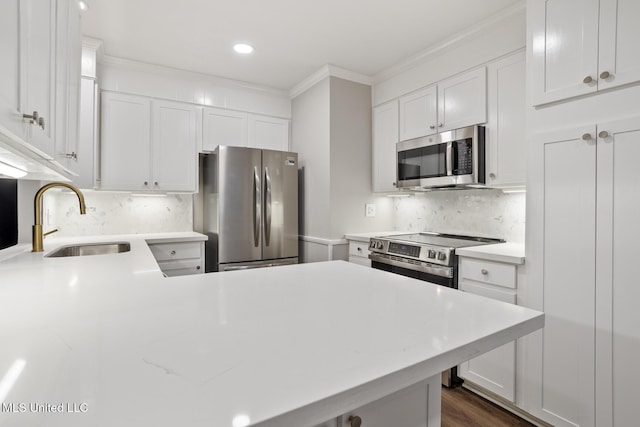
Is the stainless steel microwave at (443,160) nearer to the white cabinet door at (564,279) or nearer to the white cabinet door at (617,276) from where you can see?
the white cabinet door at (564,279)

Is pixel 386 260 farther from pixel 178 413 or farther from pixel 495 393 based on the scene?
pixel 178 413

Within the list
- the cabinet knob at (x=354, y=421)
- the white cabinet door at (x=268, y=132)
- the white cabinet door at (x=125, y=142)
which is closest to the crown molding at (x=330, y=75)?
the white cabinet door at (x=268, y=132)

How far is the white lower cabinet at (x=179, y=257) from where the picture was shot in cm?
287

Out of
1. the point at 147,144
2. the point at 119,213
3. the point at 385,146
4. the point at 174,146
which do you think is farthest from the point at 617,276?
the point at 119,213

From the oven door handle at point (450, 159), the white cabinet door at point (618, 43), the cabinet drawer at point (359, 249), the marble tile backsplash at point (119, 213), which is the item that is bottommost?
the cabinet drawer at point (359, 249)

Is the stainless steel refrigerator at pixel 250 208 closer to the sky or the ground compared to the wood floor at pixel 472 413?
closer to the sky

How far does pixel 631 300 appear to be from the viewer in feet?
4.85

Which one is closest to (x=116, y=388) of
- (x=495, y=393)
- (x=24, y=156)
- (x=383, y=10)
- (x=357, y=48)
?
(x=24, y=156)

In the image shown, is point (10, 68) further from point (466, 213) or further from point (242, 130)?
point (466, 213)

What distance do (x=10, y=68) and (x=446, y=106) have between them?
255 cm

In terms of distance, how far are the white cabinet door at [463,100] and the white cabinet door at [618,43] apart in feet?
2.65

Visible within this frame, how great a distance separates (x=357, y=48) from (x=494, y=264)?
1.95 meters

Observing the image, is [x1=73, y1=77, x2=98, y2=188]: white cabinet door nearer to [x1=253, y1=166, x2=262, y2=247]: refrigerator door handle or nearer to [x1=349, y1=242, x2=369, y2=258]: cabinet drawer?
[x1=253, y1=166, x2=262, y2=247]: refrigerator door handle

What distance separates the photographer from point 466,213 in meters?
2.82
